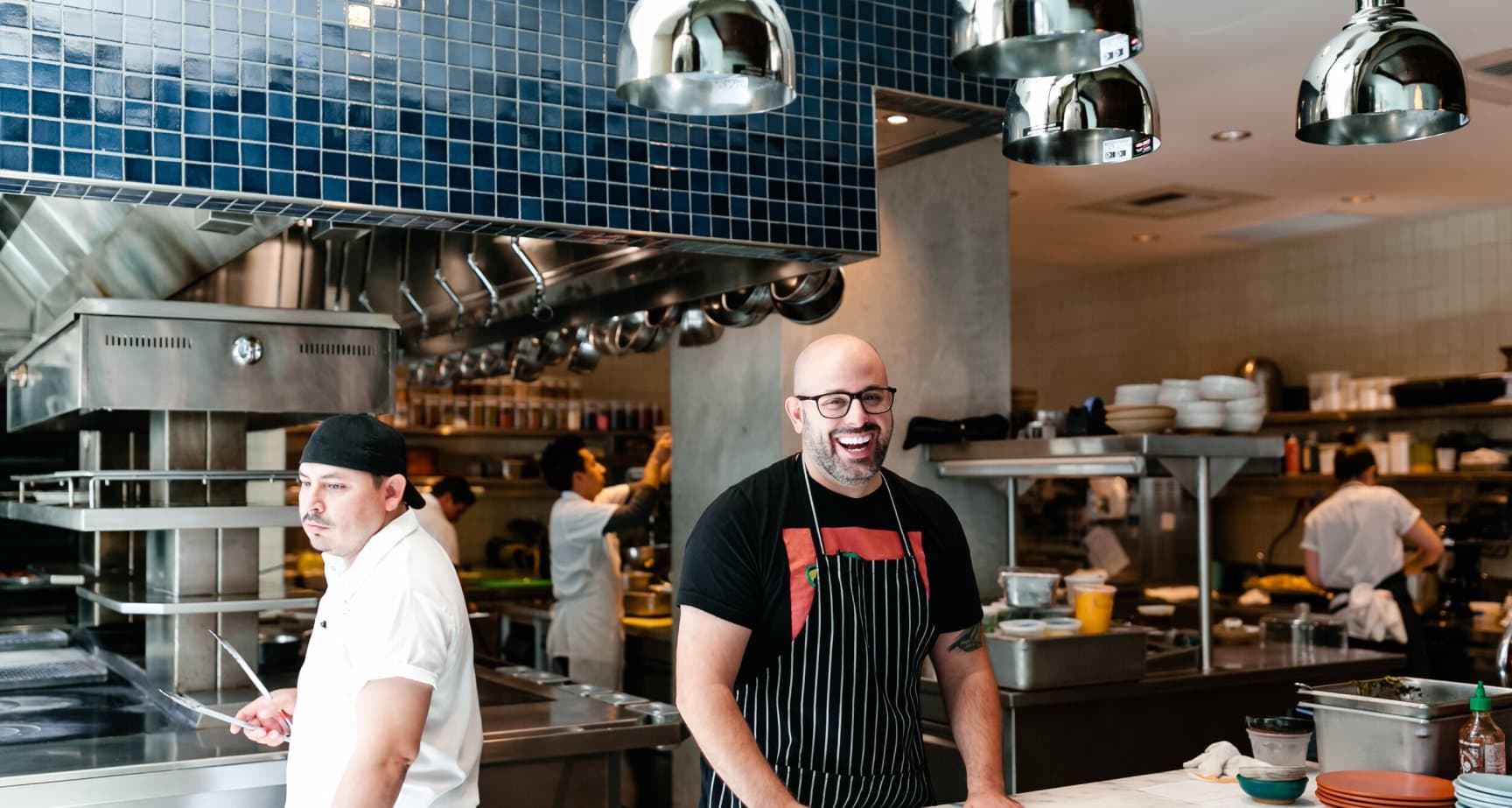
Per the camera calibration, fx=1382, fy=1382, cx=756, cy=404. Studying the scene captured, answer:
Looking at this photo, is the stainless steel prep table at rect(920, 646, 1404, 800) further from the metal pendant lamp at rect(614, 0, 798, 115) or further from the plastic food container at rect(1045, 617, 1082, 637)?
the metal pendant lamp at rect(614, 0, 798, 115)

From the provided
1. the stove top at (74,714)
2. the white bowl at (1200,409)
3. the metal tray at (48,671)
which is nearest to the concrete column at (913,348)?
the white bowl at (1200,409)

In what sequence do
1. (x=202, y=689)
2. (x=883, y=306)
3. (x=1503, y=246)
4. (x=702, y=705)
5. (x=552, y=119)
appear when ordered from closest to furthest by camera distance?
1. (x=702, y=705)
2. (x=552, y=119)
3. (x=202, y=689)
4. (x=883, y=306)
5. (x=1503, y=246)

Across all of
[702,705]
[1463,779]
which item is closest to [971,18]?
[702,705]

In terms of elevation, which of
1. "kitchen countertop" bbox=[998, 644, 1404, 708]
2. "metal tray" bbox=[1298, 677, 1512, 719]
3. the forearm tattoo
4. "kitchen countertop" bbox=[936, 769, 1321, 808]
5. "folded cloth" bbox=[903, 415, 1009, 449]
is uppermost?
"folded cloth" bbox=[903, 415, 1009, 449]

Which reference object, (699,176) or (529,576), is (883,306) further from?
(529,576)

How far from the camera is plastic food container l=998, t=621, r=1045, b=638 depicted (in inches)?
169

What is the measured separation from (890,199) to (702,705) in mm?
3284

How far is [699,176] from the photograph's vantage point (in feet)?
11.0

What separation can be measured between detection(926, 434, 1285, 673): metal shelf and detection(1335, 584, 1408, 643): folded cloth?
1.78 m

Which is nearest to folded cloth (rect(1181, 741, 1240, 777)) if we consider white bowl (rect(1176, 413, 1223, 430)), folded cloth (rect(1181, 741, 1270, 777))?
folded cloth (rect(1181, 741, 1270, 777))

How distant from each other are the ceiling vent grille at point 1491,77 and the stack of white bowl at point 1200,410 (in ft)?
4.20

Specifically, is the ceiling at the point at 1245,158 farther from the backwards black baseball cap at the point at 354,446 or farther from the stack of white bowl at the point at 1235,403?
the backwards black baseball cap at the point at 354,446

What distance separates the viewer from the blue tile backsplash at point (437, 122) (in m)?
2.67

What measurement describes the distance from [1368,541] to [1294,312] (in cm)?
243
